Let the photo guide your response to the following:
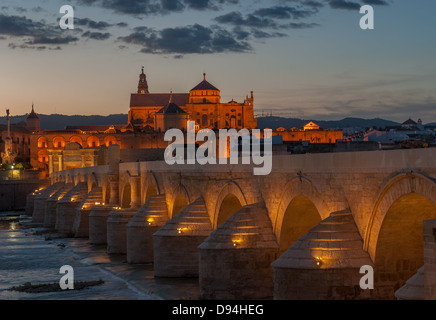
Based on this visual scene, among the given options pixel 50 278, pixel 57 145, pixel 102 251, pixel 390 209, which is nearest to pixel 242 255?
pixel 390 209

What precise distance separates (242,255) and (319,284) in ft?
14.3

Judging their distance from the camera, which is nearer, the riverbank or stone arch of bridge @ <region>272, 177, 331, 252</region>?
stone arch of bridge @ <region>272, 177, 331, 252</region>

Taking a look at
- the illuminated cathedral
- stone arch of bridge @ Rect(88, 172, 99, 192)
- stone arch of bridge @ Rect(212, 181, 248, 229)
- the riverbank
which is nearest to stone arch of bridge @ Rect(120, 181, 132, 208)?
the riverbank

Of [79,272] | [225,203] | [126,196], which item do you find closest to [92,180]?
[126,196]

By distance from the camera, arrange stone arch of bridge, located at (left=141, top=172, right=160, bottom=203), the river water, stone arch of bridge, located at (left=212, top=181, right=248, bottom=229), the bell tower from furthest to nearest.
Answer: the bell tower < stone arch of bridge, located at (left=141, top=172, right=160, bottom=203) < stone arch of bridge, located at (left=212, top=181, right=248, bottom=229) < the river water

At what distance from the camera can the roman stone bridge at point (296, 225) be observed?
1580cm

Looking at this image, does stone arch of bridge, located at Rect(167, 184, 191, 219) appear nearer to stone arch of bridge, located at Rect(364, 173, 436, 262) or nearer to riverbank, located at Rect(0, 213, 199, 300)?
riverbank, located at Rect(0, 213, 199, 300)

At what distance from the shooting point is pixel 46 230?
170 feet

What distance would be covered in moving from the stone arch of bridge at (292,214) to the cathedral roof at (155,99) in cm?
12309

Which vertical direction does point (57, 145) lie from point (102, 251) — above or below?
above

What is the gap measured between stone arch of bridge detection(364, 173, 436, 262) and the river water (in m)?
8.54

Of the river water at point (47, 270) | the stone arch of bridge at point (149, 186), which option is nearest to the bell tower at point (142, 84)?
the river water at point (47, 270)

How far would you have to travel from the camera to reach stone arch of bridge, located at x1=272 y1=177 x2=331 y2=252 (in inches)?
790
